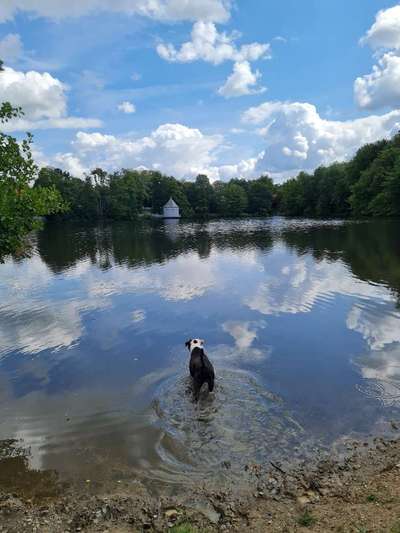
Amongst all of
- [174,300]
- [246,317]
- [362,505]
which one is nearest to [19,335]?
[174,300]

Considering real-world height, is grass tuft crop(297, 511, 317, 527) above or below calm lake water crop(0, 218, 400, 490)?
above

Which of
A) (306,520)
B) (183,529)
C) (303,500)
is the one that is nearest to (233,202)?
(303,500)

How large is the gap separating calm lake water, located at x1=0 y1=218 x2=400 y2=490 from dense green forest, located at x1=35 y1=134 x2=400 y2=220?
7149 centimetres

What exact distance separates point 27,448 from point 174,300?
14.7 meters

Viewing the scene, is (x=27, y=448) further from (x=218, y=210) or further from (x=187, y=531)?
(x=218, y=210)

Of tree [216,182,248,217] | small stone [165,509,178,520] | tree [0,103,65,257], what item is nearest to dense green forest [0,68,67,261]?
tree [0,103,65,257]

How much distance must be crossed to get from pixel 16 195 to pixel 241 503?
1080cm

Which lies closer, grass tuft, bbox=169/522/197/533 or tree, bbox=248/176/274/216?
grass tuft, bbox=169/522/197/533

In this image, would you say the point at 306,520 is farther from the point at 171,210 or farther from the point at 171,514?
the point at 171,210

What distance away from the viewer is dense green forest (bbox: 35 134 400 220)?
96125 mm

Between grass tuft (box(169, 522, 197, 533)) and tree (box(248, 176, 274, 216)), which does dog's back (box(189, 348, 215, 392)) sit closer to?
grass tuft (box(169, 522, 197, 533))

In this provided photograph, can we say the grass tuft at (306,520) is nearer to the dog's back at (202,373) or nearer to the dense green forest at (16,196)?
the dog's back at (202,373)

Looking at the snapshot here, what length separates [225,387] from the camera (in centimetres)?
1223

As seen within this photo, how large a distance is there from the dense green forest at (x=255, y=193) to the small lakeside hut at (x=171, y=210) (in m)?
9.19
